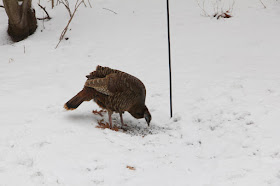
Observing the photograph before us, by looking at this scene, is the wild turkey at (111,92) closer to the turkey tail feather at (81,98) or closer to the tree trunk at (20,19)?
the turkey tail feather at (81,98)

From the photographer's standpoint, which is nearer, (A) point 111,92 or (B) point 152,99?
(A) point 111,92

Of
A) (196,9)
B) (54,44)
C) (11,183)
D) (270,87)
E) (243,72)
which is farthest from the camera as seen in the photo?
(196,9)

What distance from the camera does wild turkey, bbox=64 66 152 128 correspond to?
15.7 feet

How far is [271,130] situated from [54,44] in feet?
16.6

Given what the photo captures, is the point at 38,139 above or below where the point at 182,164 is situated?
above

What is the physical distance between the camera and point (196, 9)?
9031 mm

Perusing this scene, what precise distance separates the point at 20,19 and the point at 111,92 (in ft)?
13.1

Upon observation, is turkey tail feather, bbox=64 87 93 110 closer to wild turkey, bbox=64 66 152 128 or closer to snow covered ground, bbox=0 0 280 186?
wild turkey, bbox=64 66 152 128

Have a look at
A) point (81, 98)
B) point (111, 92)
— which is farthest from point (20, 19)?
point (111, 92)

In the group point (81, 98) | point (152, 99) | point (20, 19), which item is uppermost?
point (20, 19)

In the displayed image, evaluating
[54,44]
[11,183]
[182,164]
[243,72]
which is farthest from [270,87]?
[54,44]

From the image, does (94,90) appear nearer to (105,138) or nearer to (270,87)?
(105,138)

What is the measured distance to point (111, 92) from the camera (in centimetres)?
479

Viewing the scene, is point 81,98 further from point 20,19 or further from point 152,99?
point 20,19
